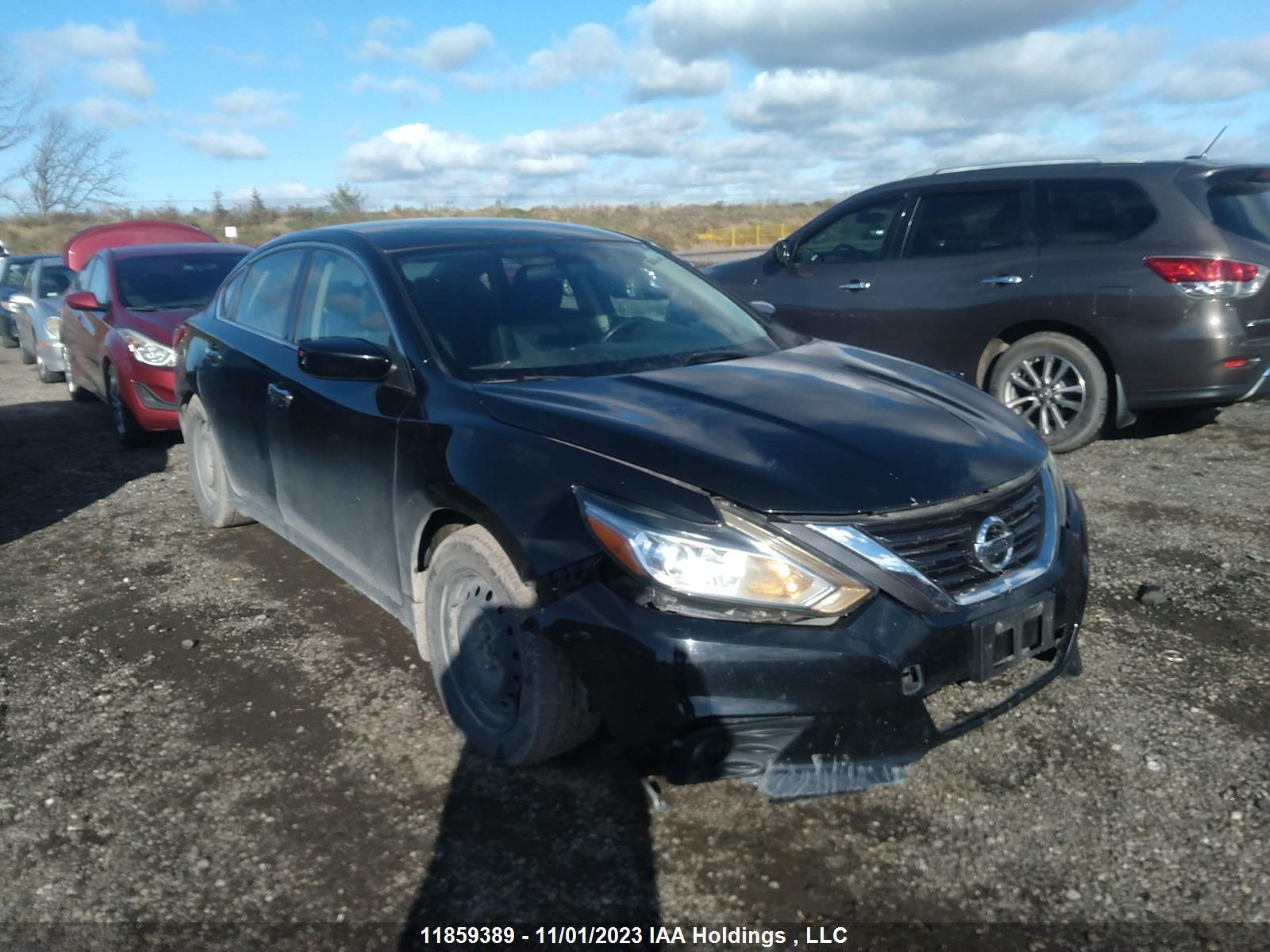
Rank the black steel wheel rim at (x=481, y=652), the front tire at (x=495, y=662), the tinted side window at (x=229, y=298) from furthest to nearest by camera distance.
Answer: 1. the tinted side window at (x=229, y=298)
2. the black steel wheel rim at (x=481, y=652)
3. the front tire at (x=495, y=662)

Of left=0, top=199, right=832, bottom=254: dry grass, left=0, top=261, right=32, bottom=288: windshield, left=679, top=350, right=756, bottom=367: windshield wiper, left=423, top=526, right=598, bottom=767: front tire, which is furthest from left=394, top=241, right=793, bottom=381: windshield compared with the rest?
left=0, top=199, right=832, bottom=254: dry grass

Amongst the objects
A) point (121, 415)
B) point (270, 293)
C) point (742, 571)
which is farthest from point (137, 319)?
point (742, 571)

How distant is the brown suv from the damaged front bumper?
4.37 metres

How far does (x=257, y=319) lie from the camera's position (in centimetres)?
479

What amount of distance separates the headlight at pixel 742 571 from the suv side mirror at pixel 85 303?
6.59 m

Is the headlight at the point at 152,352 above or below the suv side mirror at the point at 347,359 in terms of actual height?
below

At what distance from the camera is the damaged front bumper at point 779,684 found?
2.49 meters

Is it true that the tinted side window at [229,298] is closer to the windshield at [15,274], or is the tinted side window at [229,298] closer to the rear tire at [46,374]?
the rear tire at [46,374]

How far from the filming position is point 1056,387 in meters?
6.73

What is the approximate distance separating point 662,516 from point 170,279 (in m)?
7.20

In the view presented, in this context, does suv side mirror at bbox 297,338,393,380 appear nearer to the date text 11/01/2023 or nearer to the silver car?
the date text 11/01/2023

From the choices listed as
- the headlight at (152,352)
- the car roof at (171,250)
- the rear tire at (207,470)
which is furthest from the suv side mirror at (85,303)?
the rear tire at (207,470)

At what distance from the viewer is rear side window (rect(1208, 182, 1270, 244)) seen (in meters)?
6.16

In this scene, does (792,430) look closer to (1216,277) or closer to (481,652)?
(481,652)
